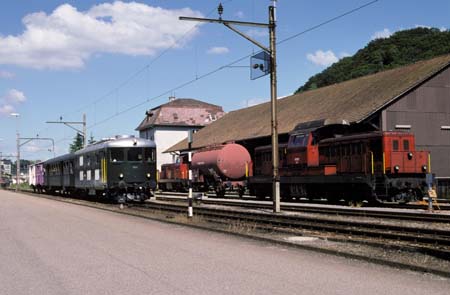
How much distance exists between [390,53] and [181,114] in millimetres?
33335

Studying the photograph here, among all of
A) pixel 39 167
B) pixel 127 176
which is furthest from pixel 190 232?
pixel 39 167

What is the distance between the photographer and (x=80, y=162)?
34844 mm

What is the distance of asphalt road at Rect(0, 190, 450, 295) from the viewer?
765cm

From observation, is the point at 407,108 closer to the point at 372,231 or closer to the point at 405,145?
the point at 405,145

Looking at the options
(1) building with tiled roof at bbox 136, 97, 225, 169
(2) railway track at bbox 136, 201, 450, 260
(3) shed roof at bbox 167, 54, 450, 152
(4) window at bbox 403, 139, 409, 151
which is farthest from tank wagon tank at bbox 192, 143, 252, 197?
(1) building with tiled roof at bbox 136, 97, 225, 169

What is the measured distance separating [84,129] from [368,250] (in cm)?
4014

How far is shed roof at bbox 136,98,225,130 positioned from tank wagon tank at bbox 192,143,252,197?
4251 centimetres

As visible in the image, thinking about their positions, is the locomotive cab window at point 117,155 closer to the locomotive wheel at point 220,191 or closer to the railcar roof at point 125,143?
the railcar roof at point 125,143

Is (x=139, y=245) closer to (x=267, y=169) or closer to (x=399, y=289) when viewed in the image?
(x=399, y=289)

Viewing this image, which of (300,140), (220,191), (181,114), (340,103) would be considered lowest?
(220,191)

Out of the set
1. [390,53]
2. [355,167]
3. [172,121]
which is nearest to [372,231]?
[355,167]

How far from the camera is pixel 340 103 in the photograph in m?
38.9

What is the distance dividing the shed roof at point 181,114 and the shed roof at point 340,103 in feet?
82.7

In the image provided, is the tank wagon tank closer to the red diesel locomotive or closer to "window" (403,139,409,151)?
the red diesel locomotive
